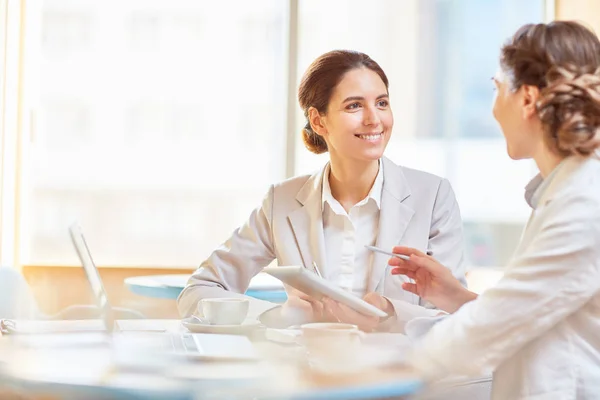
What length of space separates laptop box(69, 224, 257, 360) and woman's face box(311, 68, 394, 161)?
3.11ft

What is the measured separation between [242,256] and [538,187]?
1.10 meters

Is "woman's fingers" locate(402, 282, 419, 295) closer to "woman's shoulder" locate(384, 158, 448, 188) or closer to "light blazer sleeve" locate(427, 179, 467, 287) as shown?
"light blazer sleeve" locate(427, 179, 467, 287)

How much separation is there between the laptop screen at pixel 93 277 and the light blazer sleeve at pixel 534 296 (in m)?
0.62

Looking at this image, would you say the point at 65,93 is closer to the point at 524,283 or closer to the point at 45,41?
the point at 45,41

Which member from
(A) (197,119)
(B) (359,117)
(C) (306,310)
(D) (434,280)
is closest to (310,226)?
(B) (359,117)

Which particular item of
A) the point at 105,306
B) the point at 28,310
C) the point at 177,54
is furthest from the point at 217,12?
the point at 105,306

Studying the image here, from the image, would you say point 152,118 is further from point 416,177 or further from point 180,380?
point 180,380

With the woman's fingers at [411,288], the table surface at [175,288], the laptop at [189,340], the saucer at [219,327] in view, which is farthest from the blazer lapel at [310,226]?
the table surface at [175,288]

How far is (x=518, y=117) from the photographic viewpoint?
1.70 m

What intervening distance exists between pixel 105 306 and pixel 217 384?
0.53 m

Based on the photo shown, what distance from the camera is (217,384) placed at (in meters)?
1.23

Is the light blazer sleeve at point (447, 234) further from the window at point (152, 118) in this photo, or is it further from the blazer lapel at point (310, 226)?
the window at point (152, 118)

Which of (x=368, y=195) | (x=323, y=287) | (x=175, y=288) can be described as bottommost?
(x=175, y=288)

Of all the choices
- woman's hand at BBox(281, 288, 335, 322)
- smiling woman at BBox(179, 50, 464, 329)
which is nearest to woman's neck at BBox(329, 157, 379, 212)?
smiling woman at BBox(179, 50, 464, 329)
